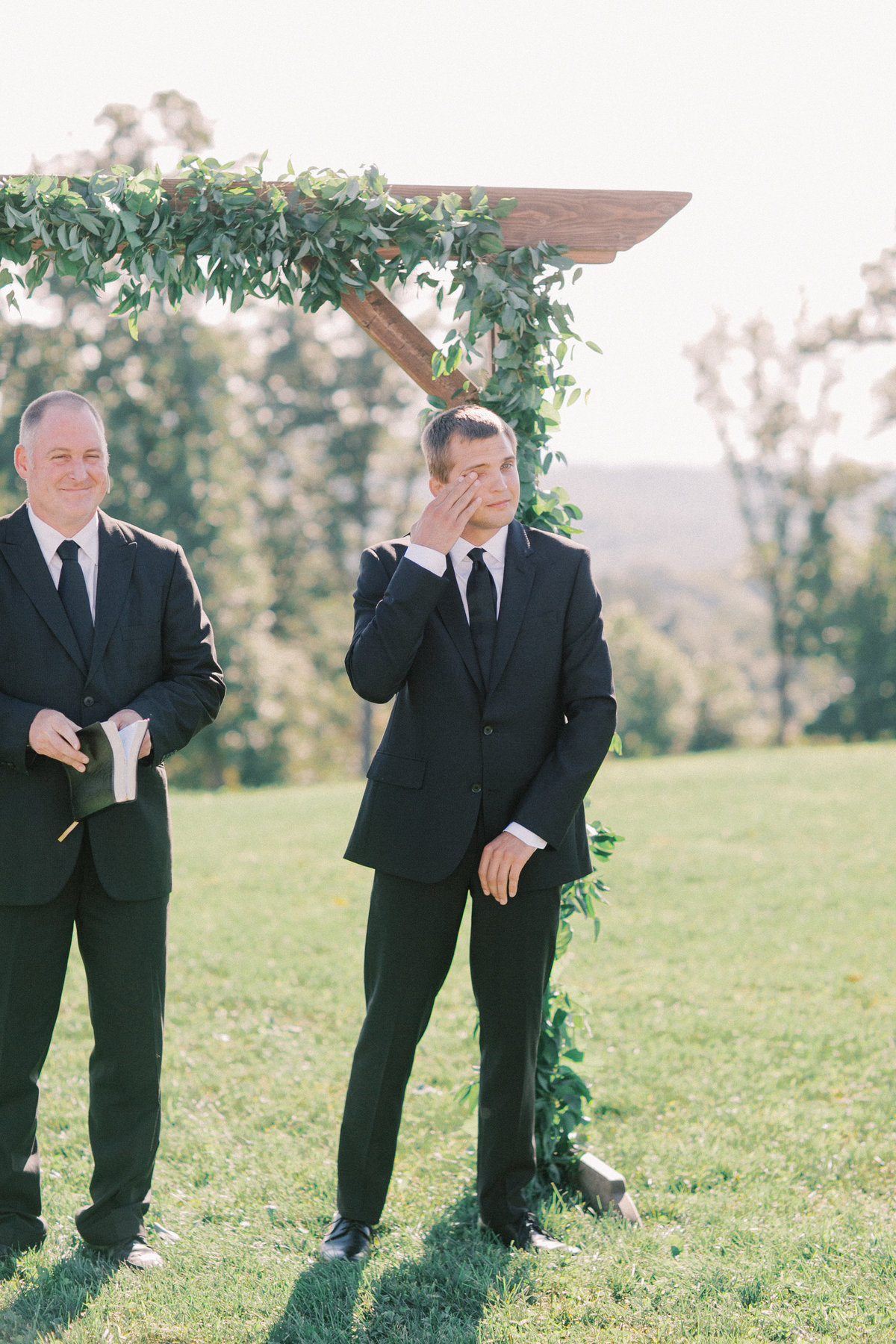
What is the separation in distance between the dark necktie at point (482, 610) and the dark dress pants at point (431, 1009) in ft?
1.68

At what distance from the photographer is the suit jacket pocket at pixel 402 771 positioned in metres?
3.12

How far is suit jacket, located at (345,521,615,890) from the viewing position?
10.1 ft

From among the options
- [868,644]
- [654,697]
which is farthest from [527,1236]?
[654,697]

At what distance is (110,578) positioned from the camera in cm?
Result: 320

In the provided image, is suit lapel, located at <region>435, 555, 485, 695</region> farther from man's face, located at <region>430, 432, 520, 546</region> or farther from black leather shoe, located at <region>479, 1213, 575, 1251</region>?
black leather shoe, located at <region>479, 1213, 575, 1251</region>

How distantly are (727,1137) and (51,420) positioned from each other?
342 centimetres

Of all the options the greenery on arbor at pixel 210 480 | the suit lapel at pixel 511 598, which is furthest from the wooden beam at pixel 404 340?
the greenery on arbor at pixel 210 480

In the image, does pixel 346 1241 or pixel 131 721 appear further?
pixel 346 1241

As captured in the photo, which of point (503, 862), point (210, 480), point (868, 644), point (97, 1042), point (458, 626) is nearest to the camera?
point (503, 862)

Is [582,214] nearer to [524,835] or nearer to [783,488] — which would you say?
[524,835]

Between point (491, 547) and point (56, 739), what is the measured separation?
1.30 meters

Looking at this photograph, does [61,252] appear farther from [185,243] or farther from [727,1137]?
[727,1137]

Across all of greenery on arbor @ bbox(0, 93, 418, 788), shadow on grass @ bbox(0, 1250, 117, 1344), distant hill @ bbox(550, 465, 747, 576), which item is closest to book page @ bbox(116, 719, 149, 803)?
shadow on grass @ bbox(0, 1250, 117, 1344)

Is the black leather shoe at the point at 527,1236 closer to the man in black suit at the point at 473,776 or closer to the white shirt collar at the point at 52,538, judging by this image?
the man in black suit at the point at 473,776
